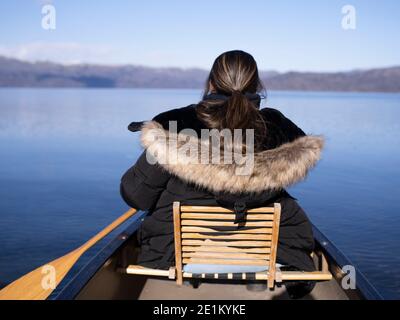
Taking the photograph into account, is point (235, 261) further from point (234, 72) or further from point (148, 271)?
point (234, 72)

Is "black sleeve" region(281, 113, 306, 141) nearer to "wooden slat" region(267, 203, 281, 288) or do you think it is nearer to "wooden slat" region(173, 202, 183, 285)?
"wooden slat" region(267, 203, 281, 288)

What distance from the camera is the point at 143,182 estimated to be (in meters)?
2.17

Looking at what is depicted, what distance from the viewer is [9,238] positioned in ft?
19.7

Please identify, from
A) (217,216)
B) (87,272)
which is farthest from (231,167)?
(87,272)

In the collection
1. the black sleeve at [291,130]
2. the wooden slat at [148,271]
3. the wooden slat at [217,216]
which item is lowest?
the wooden slat at [148,271]

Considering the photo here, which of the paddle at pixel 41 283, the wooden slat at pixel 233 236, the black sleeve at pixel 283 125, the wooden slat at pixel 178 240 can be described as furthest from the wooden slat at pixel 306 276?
the paddle at pixel 41 283

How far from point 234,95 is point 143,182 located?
1.71 feet

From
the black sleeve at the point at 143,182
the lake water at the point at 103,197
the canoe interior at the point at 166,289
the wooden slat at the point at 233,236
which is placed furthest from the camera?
the lake water at the point at 103,197

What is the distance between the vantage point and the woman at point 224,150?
2031mm

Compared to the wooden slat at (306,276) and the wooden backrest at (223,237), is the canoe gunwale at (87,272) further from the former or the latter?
the wooden slat at (306,276)

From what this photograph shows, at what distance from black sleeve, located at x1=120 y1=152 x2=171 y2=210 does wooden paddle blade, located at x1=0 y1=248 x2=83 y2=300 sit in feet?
2.26

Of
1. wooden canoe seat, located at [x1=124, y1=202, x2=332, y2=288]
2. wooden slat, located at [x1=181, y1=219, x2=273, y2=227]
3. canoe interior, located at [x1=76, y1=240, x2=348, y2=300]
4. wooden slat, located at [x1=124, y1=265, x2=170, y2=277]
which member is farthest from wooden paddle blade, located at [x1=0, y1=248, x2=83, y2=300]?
wooden slat, located at [x1=181, y1=219, x2=273, y2=227]

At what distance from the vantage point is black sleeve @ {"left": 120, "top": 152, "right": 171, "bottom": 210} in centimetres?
214

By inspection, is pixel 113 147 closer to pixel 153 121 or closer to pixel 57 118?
pixel 57 118
